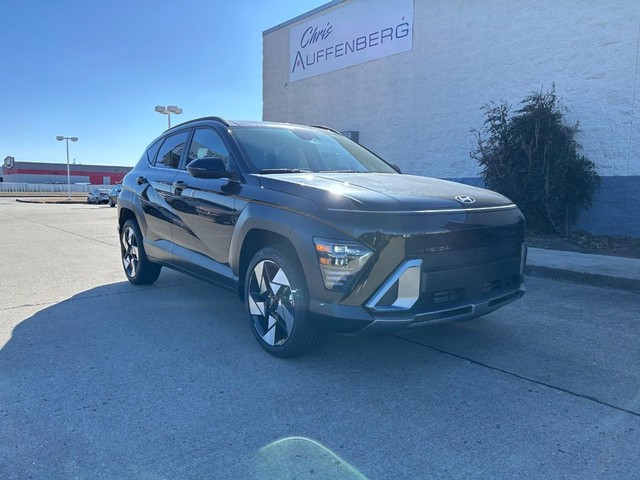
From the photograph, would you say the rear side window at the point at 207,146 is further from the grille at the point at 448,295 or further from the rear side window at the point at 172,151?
the grille at the point at 448,295

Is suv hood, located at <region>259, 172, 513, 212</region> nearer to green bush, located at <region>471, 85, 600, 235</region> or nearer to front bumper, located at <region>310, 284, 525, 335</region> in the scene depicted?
front bumper, located at <region>310, 284, 525, 335</region>

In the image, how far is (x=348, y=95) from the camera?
1535 cm

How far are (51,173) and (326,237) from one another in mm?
102622

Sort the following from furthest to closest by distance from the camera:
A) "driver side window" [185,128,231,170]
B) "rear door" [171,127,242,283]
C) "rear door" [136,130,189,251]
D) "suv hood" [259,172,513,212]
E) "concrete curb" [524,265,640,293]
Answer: "concrete curb" [524,265,640,293], "rear door" [136,130,189,251], "driver side window" [185,128,231,170], "rear door" [171,127,242,283], "suv hood" [259,172,513,212]

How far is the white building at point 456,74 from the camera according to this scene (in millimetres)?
9242

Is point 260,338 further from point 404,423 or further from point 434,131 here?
point 434,131

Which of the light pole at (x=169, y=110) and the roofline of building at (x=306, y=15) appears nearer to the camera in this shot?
the roofline of building at (x=306, y=15)

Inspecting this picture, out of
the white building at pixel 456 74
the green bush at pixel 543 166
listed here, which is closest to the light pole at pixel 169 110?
the white building at pixel 456 74

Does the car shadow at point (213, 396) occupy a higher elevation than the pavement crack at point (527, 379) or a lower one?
lower

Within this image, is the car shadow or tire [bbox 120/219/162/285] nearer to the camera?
the car shadow

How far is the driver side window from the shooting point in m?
4.43

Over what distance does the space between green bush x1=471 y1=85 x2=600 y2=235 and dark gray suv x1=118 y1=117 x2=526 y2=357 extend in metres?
5.83

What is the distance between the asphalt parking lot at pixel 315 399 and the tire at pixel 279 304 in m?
0.16

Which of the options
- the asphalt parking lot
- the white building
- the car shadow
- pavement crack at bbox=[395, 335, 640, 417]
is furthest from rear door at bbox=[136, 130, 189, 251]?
the white building
